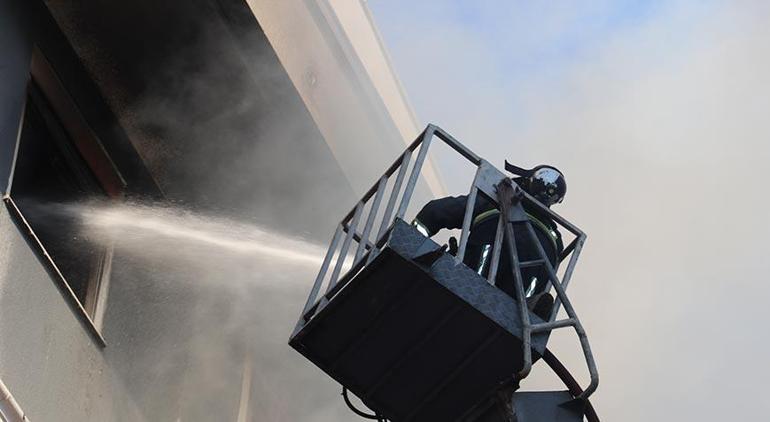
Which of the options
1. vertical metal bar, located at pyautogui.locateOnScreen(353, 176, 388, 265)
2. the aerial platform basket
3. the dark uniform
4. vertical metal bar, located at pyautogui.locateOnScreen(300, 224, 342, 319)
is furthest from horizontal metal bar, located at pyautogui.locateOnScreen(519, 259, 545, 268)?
vertical metal bar, located at pyautogui.locateOnScreen(300, 224, 342, 319)

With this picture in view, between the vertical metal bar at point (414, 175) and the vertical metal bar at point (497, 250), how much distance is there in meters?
0.40

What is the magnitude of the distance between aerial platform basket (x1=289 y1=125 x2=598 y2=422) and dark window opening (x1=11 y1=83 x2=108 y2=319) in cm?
139

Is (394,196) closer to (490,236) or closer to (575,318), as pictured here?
(490,236)

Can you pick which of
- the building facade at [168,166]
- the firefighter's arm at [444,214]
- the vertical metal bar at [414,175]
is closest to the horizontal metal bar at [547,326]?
the vertical metal bar at [414,175]

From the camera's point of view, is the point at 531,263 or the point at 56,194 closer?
the point at 531,263

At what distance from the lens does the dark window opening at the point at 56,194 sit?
527cm

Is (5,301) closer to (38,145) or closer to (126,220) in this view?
(38,145)

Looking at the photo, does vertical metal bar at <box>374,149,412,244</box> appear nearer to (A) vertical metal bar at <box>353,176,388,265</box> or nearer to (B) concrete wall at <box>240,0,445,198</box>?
(A) vertical metal bar at <box>353,176,388,265</box>

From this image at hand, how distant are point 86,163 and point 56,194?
0.36m

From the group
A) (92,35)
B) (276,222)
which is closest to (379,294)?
(92,35)

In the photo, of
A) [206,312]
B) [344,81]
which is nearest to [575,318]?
[206,312]

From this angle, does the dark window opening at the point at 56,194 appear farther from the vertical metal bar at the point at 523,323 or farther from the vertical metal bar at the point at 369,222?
the vertical metal bar at the point at 523,323

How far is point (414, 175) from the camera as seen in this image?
4.44 metres

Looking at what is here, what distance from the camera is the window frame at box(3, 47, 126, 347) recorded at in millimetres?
4930
